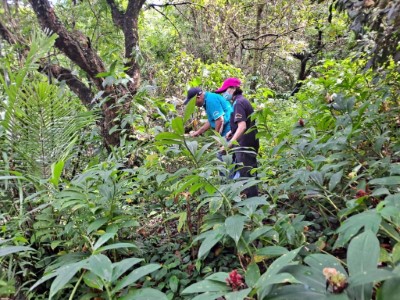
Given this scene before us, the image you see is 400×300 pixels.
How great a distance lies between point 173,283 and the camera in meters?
1.47

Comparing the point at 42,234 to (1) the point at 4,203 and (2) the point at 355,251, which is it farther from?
(2) the point at 355,251

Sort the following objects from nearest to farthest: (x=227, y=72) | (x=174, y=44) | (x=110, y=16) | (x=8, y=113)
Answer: (x=8, y=113), (x=227, y=72), (x=110, y=16), (x=174, y=44)

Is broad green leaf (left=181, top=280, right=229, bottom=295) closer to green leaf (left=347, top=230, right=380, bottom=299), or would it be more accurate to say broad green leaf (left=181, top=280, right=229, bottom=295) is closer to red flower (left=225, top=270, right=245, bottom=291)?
red flower (left=225, top=270, right=245, bottom=291)

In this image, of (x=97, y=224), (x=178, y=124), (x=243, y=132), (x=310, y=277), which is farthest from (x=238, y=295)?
(x=243, y=132)

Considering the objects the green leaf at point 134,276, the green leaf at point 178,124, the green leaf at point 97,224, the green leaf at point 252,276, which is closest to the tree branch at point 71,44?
the green leaf at point 97,224

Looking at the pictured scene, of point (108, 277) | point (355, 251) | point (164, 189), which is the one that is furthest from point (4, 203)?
point (355, 251)

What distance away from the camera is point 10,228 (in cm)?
165

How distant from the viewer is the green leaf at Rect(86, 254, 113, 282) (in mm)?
925

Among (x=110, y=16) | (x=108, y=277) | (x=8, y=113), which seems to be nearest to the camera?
(x=108, y=277)

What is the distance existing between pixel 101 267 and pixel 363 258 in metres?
0.72

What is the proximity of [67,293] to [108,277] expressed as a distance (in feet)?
2.45

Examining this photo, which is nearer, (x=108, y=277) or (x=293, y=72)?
(x=108, y=277)

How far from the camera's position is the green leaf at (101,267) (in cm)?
93

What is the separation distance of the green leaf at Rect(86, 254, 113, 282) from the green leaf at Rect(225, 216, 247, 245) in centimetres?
42
